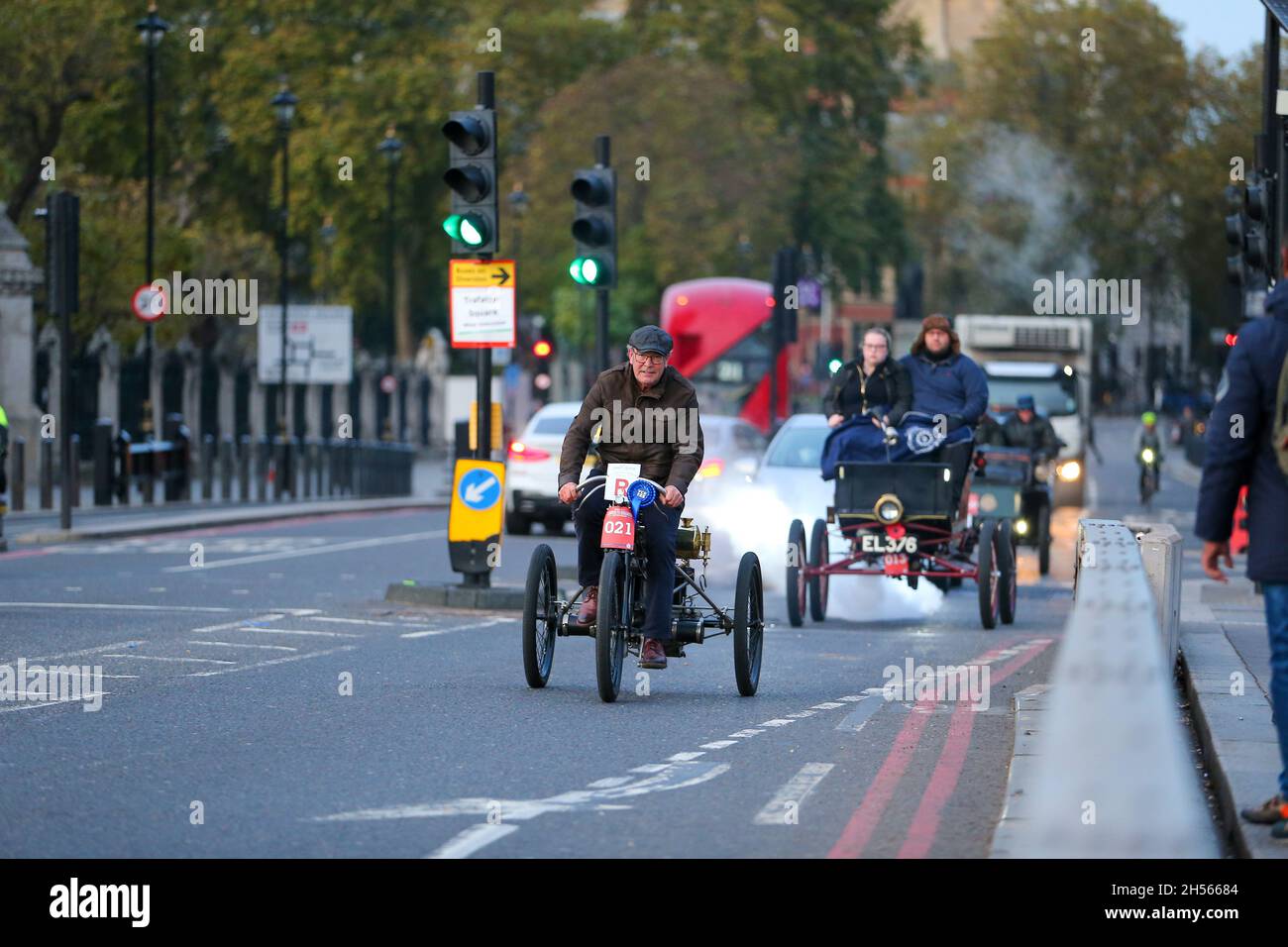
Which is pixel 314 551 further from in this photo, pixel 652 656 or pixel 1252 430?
pixel 1252 430

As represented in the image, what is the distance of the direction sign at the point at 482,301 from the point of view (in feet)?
57.7

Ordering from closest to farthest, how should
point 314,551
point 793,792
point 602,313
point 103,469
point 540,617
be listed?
1. point 793,792
2. point 540,617
3. point 602,313
4. point 314,551
5. point 103,469

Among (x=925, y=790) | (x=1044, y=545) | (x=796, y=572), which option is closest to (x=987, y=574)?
(x=796, y=572)

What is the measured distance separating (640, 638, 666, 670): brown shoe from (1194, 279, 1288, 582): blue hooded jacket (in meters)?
4.44

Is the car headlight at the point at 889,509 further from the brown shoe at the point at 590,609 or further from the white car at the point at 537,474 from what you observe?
the white car at the point at 537,474

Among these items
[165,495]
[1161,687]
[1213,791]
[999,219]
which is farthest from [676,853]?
[999,219]

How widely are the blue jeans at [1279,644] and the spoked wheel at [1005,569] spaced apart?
9.65 metres

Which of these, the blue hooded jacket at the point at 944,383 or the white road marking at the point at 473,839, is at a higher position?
the blue hooded jacket at the point at 944,383

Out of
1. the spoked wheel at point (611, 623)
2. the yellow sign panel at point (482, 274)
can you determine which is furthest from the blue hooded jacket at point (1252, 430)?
the yellow sign panel at point (482, 274)

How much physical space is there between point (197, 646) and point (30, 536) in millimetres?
11758

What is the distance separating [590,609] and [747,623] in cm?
77

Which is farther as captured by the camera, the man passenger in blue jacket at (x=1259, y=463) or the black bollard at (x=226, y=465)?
the black bollard at (x=226, y=465)

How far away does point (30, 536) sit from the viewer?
2569 cm

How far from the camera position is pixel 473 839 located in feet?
26.0
